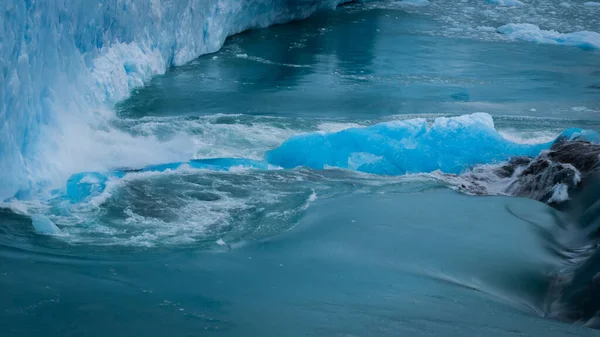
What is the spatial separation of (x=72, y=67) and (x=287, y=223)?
10.7 ft

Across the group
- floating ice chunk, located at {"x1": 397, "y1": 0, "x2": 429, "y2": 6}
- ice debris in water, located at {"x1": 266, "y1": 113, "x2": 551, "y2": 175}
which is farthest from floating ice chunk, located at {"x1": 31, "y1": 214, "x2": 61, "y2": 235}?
floating ice chunk, located at {"x1": 397, "y1": 0, "x2": 429, "y2": 6}

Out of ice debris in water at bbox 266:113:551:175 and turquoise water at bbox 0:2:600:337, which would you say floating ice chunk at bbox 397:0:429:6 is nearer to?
turquoise water at bbox 0:2:600:337

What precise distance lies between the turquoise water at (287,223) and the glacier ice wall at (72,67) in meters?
0.18

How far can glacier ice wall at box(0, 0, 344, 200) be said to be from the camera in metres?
5.33

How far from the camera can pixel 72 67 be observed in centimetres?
712

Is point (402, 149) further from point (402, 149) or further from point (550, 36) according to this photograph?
point (550, 36)

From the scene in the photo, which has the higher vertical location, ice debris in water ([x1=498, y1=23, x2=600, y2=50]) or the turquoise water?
ice debris in water ([x1=498, y1=23, x2=600, y2=50])

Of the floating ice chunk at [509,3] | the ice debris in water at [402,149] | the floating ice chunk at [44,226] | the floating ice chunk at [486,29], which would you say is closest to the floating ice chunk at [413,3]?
the floating ice chunk at [509,3]

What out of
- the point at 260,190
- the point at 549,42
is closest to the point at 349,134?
the point at 260,190

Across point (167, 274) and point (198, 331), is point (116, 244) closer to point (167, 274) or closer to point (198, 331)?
point (167, 274)

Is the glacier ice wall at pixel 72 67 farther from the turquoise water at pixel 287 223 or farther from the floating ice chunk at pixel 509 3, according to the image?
the floating ice chunk at pixel 509 3

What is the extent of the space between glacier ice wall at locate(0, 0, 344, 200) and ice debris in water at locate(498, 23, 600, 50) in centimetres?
723

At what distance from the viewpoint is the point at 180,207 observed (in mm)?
5348

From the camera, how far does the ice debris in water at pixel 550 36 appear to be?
48.5 feet
